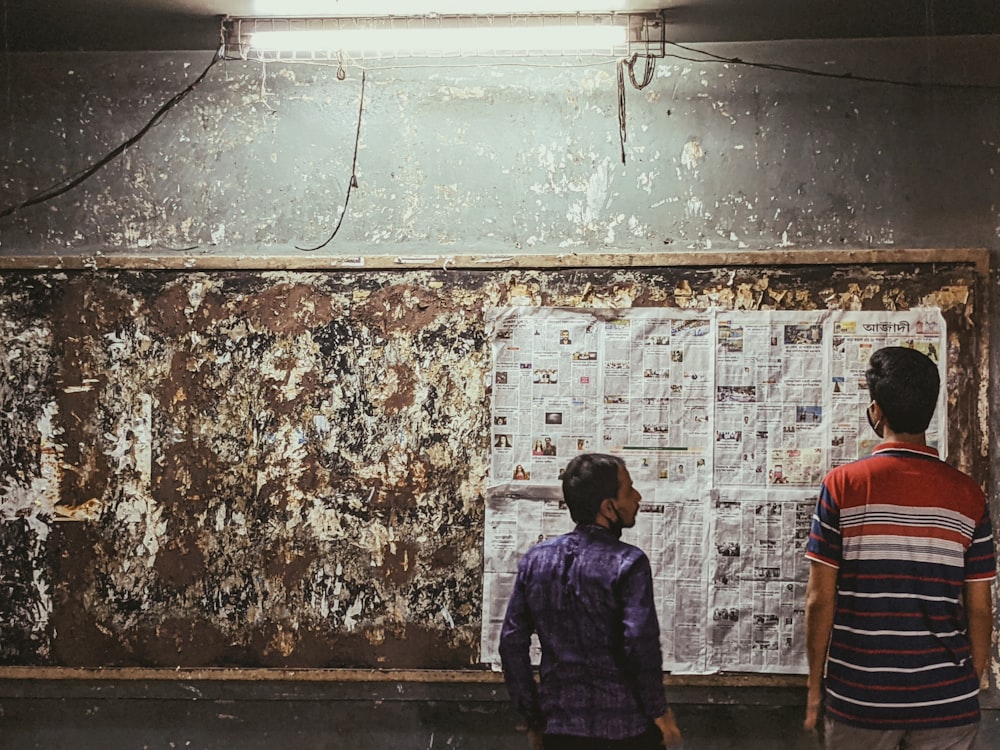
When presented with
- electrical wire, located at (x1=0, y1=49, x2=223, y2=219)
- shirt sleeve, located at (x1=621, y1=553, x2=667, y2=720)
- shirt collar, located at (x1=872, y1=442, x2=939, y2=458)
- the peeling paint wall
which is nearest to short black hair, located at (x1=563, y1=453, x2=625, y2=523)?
shirt sleeve, located at (x1=621, y1=553, x2=667, y2=720)

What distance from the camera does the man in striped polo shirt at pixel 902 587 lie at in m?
1.76

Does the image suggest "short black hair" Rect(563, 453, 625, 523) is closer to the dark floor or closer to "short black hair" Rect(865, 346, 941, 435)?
"short black hair" Rect(865, 346, 941, 435)

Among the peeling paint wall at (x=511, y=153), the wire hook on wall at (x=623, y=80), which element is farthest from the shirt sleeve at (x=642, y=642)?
the wire hook on wall at (x=623, y=80)

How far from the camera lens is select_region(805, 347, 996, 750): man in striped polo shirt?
176 centimetres

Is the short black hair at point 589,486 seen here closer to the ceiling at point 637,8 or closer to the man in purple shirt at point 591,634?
the man in purple shirt at point 591,634

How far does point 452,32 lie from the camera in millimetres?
2338

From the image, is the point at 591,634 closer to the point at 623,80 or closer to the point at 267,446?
the point at 267,446

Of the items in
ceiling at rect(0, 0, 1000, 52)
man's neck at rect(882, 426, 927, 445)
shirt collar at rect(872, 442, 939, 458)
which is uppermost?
ceiling at rect(0, 0, 1000, 52)

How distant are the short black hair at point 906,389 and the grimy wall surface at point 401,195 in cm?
67

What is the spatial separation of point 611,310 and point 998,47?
139cm

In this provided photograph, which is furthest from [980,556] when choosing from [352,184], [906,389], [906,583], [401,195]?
[352,184]

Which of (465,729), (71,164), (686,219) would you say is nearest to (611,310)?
(686,219)

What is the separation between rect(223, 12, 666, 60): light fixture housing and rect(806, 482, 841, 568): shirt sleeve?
55.3 inches

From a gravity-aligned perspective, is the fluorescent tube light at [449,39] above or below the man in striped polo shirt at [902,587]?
above
